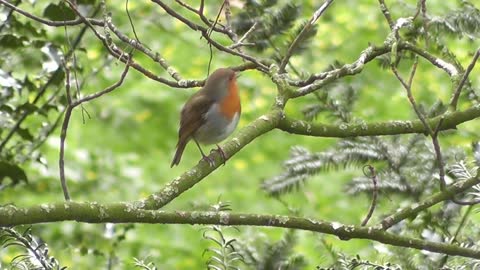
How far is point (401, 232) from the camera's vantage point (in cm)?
271

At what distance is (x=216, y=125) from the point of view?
10.8 ft

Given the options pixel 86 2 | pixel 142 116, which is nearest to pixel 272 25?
pixel 86 2

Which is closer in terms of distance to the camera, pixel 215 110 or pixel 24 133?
pixel 24 133

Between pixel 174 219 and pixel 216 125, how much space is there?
4.94ft

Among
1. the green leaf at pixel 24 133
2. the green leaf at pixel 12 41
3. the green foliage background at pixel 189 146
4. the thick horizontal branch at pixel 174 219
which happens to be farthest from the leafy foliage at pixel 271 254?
the green foliage background at pixel 189 146

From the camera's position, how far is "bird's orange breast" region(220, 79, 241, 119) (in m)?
3.28

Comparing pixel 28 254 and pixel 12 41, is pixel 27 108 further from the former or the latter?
pixel 28 254

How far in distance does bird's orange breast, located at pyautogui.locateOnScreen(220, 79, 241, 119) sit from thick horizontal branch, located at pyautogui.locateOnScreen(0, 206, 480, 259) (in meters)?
1.38

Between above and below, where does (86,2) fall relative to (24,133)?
above

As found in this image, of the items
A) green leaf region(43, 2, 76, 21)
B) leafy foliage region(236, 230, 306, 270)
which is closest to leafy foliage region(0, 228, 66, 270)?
leafy foliage region(236, 230, 306, 270)

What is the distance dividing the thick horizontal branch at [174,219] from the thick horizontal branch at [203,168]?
0.06 metres

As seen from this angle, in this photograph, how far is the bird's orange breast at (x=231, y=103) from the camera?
3.28 m

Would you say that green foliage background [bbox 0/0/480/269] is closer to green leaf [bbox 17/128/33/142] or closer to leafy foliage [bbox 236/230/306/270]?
green leaf [bbox 17/128/33/142]

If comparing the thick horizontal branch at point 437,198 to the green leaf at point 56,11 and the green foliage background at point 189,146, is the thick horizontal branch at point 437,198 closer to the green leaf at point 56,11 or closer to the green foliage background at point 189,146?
the green leaf at point 56,11
